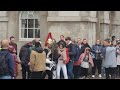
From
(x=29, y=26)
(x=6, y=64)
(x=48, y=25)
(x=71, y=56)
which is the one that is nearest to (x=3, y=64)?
(x=6, y=64)

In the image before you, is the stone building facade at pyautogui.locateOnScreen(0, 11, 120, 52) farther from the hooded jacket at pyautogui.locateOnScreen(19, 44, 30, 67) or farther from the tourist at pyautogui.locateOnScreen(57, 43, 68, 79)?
the hooded jacket at pyautogui.locateOnScreen(19, 44, 30, 67)

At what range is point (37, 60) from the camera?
32.6 feet

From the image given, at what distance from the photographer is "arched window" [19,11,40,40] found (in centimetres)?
1792

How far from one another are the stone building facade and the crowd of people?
2.73 meters

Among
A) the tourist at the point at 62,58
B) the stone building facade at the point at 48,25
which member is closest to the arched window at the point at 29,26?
the stone building facade at the point at 48,25

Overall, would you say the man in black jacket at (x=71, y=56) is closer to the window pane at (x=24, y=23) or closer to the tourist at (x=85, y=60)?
the tourist at (x=85, y=60)

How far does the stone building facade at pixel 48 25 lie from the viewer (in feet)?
56.2

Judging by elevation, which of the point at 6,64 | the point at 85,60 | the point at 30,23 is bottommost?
the point at 85,60

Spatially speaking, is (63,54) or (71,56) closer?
(63,54)

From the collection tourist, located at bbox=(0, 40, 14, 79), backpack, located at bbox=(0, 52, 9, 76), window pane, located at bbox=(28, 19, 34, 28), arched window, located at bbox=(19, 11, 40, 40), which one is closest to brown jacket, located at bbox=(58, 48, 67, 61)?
tourist, located at bbox=(0, 40, 14, 79)

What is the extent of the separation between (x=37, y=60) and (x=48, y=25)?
25.4 ft

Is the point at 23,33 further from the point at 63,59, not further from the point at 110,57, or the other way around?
the point at 63,59

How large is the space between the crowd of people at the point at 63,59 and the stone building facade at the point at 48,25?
2.73m
